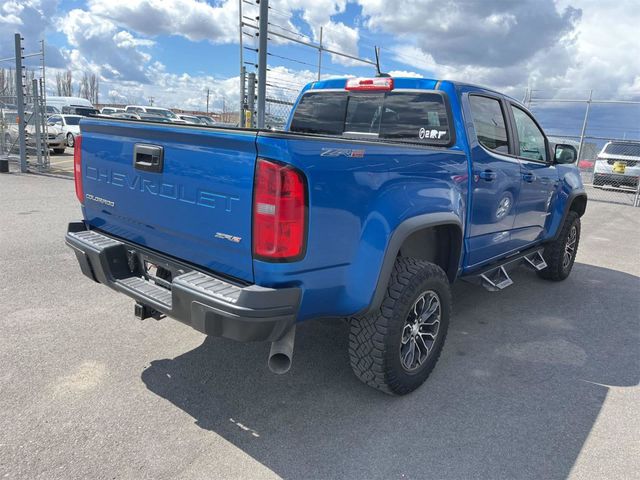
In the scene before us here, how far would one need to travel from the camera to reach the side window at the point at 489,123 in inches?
148

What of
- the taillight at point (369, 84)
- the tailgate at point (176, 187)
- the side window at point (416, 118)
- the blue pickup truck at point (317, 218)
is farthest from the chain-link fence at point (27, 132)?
the side window at point (416, 118)

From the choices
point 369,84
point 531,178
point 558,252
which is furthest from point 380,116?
point 558,252

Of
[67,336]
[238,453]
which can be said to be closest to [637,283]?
[238,453]

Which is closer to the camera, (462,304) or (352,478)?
(352,478)

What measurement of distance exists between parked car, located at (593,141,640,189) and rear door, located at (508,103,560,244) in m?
12.4

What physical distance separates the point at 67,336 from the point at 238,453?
1917 mm

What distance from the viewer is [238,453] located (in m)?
2.48

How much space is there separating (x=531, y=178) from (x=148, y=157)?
11.2 feet

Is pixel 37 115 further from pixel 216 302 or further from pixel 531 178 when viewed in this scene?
pixel 216 302

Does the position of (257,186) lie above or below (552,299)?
above

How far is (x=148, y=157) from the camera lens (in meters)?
2.69

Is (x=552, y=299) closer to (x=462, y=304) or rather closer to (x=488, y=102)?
(x=462, y=304)

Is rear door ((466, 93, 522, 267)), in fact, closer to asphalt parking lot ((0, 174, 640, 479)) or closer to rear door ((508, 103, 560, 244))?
rear door ((508, 103, 560, 244))

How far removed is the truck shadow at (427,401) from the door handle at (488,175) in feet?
4.38
